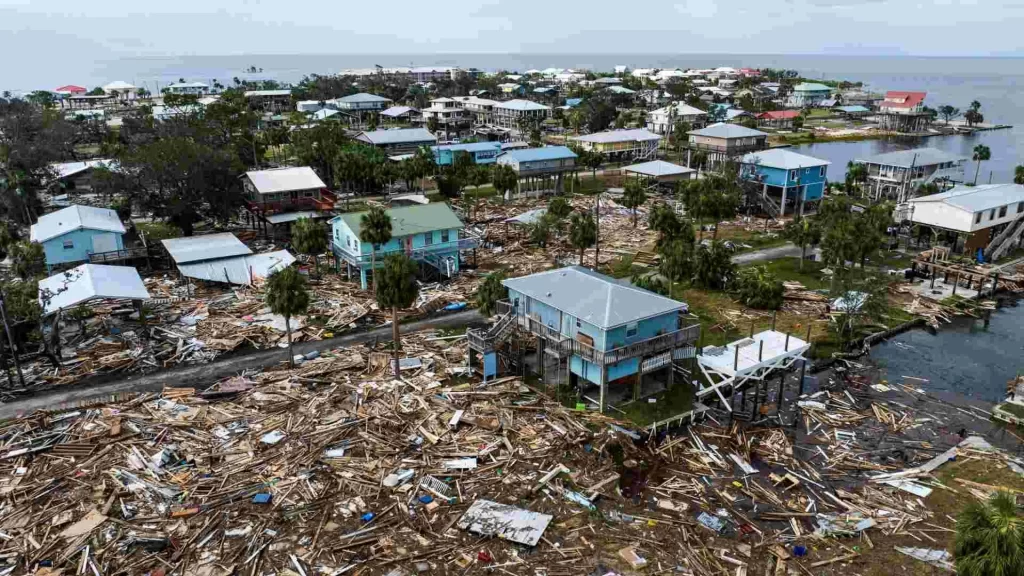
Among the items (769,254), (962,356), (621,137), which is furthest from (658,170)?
(962,356)

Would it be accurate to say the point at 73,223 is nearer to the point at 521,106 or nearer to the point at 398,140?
the point at 398,140

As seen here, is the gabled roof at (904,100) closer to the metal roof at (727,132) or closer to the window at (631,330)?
the metal roof at (727,132)

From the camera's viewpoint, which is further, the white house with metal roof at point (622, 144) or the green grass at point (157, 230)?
the white house with metal roof at point (622, 144)

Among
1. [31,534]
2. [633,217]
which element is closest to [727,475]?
[31,534]

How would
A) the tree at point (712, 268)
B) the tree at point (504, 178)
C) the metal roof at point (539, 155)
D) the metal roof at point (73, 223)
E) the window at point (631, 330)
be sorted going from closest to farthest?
1. the window at point (631, 330)
2. the tree at point (712, 268)
3. the metal roof at point (73, 223)
4. the tree at point (504, 178)
5. the metal roof at point (539, 155)

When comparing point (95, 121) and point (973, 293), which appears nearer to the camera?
point (973, 293)

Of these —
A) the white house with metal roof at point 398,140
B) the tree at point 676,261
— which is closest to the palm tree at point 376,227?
the tree at point 676,261

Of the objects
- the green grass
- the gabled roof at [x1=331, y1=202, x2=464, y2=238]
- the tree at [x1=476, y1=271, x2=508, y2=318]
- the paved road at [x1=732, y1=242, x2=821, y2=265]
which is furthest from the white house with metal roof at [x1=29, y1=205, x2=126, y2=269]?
the paved road at [x1=732, y1=242, x2=821, y2=265]

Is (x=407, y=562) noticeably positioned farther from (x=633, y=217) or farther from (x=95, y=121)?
(x=95, y=121)
